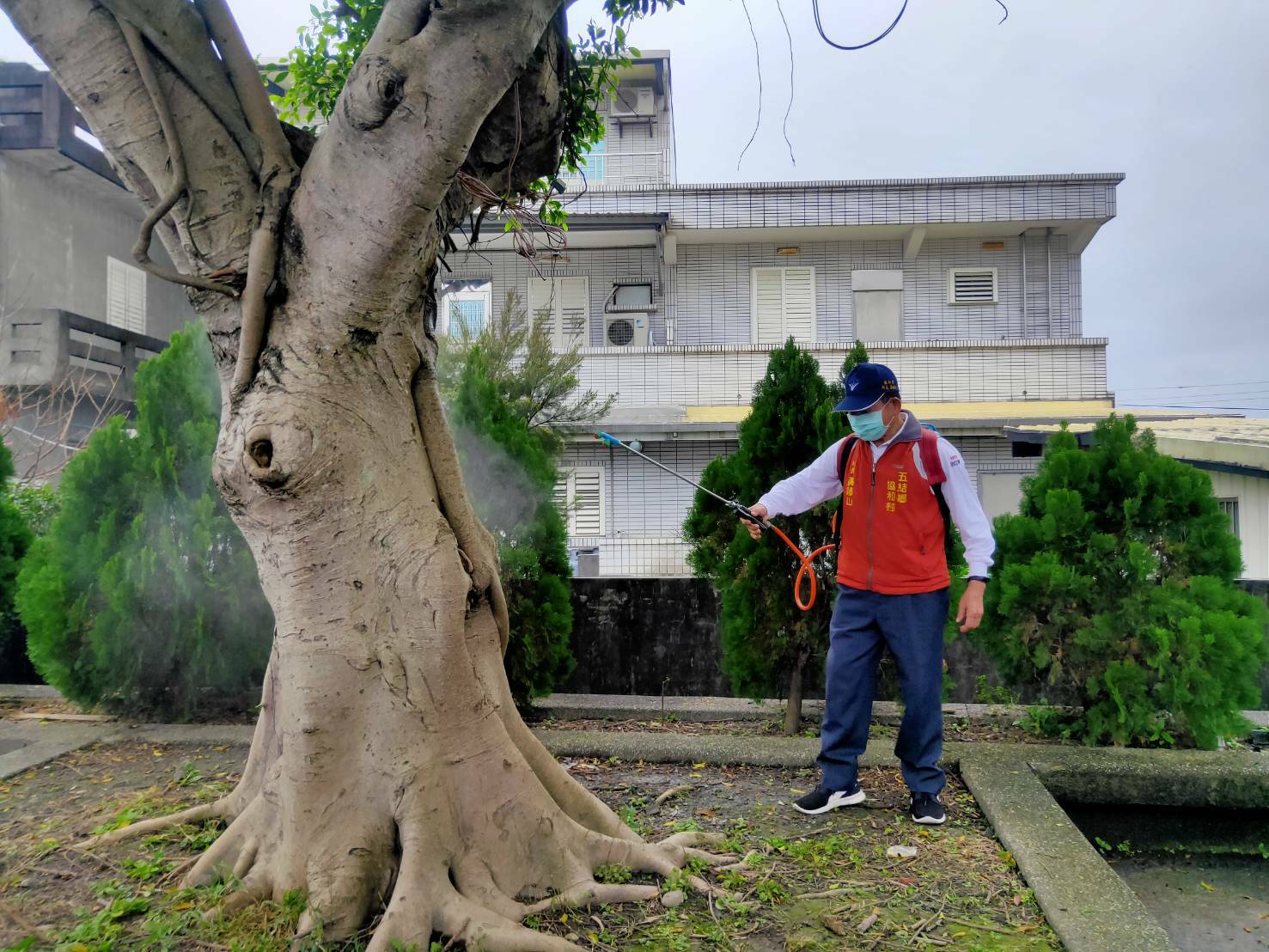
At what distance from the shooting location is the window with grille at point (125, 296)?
16688 millimetres

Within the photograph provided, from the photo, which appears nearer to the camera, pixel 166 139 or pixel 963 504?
pixel 166 139

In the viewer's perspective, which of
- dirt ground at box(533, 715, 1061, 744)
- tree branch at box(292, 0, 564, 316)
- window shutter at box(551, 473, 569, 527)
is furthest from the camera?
window shutter at box(551, 473, 569, 527)

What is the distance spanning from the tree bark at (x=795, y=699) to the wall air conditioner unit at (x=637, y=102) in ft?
45.8

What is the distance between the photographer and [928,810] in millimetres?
3996

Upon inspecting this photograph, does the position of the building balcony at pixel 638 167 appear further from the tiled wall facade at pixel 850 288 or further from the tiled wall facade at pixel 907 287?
the tiled wall facade at pixel 907 287

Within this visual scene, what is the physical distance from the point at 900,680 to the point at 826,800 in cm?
66

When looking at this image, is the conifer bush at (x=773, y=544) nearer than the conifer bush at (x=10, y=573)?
Yes

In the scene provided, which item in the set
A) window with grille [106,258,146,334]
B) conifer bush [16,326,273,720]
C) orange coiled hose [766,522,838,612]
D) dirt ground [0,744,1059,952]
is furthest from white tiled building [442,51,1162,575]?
dirt ground [0,744,1059,952]

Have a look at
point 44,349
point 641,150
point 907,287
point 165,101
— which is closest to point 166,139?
point 165,101

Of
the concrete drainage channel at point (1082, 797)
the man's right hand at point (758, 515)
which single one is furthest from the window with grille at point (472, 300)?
the man's right hand at point (758, 515)

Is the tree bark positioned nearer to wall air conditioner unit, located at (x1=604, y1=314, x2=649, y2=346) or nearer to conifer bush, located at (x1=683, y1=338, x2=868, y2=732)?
conifer bush, located at (x1=683, y1=338, x2=868, y2=732)

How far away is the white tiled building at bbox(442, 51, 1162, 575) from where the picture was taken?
13.6 meters

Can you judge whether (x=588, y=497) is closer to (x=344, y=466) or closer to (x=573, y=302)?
(x=573, y=302)

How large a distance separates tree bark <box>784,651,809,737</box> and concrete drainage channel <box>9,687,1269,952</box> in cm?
39
